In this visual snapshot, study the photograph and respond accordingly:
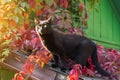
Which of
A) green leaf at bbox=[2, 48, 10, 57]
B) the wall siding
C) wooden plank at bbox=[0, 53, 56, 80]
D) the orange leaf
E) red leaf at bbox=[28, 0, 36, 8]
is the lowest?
the wall siding

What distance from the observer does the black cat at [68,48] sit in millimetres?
4496

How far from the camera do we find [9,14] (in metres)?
4.98

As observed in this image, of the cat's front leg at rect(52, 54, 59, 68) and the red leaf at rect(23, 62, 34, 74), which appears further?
the cat's front leg at rect(52, 54, 59, 68)

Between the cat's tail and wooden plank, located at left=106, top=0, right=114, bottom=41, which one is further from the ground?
the cat's tail

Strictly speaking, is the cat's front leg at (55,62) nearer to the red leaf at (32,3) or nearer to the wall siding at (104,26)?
the red leaf at (32,3)

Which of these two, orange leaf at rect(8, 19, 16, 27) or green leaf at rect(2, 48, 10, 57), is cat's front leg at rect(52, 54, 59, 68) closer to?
green leaf at rect(2, 48, 10, 57)

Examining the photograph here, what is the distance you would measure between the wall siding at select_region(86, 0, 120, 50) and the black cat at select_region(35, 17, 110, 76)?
8.75 feet

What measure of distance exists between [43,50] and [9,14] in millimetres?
646

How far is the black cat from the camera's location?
4.50 metres

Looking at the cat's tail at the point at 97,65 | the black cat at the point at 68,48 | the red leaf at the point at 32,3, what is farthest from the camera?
the red leaf at the point at 32,3

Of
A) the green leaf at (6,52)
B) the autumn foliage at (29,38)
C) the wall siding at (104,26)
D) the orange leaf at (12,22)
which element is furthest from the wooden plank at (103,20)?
the green leaf at (6,52)

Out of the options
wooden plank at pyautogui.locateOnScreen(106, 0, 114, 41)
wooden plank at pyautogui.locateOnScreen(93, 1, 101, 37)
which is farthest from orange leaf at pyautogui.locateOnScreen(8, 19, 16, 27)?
wooden plank at pyautogui.locateOnScreen(106, 0, 114, 41)

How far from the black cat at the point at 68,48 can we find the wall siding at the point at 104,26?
8.75 feet

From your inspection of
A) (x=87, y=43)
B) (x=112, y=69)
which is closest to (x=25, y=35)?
(x=87, y=43)
